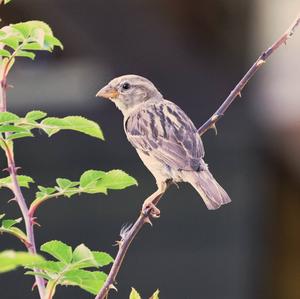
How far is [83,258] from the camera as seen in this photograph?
0.82m

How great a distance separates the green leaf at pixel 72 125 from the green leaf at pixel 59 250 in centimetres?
9

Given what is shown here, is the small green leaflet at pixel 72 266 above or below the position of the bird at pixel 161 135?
below

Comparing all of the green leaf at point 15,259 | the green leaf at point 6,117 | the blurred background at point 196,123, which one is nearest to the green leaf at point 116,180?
the green leaf at point 6,117

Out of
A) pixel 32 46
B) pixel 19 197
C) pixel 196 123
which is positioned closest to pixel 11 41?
pixel 32 46

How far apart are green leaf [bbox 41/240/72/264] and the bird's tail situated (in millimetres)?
118

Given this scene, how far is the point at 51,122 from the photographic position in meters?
0.84

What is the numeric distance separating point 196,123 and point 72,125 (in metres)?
2.42

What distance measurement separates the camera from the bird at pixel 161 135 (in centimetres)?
91

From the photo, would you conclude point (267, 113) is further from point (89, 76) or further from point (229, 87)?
point (89, 76)

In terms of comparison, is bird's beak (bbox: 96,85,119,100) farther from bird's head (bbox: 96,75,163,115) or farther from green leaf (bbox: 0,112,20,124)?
green leaf (bbox: 0,112,20,124)

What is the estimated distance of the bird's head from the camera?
926 millimetres

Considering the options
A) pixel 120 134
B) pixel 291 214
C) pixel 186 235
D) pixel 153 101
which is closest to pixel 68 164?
pixel 120 134

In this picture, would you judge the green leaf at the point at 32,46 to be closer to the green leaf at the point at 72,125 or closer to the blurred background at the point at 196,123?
the green leaf at the point at 72,125

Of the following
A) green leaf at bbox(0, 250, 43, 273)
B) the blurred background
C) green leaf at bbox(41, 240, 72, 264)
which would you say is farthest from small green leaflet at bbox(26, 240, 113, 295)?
the blurred background
